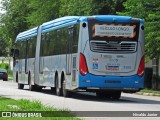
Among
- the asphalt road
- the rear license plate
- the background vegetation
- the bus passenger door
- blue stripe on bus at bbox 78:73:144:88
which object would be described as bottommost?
the asphalt road

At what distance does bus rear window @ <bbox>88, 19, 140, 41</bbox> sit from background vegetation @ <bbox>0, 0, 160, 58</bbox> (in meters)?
8.26

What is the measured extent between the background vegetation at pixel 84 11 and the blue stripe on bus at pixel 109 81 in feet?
27.9

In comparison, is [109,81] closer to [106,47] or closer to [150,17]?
[106,47]

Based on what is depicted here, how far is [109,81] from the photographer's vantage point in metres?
23.8

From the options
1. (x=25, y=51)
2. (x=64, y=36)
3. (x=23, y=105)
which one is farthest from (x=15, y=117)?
(x=25, y=51)

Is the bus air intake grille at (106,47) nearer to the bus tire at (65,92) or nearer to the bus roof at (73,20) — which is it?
the bus roof at (73,20)

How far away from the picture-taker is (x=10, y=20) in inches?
2852

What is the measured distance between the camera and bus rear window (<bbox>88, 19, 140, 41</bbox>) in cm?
2391

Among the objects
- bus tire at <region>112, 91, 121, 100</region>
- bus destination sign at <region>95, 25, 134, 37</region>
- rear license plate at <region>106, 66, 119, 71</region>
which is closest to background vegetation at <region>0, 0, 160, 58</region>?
bus tire at <region>112, 91, 121, 100</region>

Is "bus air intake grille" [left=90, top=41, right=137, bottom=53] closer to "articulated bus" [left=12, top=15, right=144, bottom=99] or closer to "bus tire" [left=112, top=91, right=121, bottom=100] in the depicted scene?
"articulated bus" [left=12, top=15, right=144, bottom=99]

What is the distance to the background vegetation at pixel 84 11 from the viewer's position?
34159 millimetres

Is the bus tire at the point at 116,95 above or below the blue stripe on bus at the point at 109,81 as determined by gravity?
below

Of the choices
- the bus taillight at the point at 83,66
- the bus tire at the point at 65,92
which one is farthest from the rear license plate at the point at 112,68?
the bus tire at the point at 65,92

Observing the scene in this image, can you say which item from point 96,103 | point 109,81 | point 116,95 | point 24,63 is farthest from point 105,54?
point 24,63
